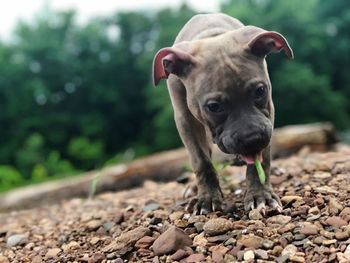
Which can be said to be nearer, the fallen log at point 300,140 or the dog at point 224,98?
the dog at point 224,98

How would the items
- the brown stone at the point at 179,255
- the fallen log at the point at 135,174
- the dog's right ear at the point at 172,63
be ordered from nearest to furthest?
the brown stone at the point at 179,255
the dog's right ear at the point at 172,63
the fallen log at the point at 135,174

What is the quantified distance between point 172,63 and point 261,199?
3.67 feet

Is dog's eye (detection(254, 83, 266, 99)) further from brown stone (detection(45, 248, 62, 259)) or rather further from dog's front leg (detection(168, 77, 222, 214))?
brown stone (detection(45, 248, 62, 259))

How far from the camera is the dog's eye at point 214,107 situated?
3.56 meters

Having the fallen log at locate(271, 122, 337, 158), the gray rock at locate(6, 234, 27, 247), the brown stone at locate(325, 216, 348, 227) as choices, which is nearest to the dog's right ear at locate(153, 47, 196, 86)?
the brown stone at locate(325, 216, 348, 227)

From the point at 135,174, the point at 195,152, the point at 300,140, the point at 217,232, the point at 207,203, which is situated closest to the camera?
the point at 217,232

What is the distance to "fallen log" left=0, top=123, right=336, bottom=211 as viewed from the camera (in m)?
8.97

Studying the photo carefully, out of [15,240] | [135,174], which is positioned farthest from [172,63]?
[135,174]

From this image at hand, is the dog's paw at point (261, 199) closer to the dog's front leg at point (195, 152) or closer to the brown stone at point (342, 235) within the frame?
the dog's front leg at point (195, 152)

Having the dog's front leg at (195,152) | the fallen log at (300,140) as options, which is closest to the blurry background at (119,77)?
the fallen log at (300,140)

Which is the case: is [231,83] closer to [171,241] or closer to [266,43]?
[266,43]

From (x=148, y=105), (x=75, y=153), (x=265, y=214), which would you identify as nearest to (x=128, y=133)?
(x=148, y=105)

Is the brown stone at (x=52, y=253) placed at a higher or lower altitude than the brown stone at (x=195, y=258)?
lower

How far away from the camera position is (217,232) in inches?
138
